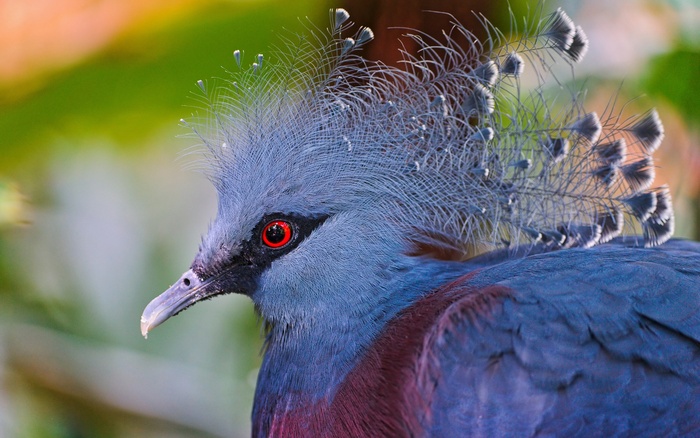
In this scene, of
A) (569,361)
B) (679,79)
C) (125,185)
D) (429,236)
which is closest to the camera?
(569,361)

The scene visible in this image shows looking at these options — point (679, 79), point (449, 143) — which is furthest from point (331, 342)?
point (679, 79)

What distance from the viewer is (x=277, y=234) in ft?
7.82

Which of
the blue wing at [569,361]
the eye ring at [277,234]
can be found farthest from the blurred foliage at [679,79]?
the eye ring at [277,234]

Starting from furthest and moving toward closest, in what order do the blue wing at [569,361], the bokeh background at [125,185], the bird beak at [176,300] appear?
the bokeh background at [125,185] < the bird beak at [176,300] < the blue wing at [569,361]

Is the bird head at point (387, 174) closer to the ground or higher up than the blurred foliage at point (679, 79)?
closer to the ground

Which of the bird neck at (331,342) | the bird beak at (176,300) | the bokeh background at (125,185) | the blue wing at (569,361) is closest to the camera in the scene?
the blue wing at (569,361)

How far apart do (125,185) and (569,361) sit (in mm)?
2518

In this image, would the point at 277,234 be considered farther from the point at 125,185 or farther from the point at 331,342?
the point at 125,185

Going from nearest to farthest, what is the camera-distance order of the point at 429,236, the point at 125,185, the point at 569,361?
the point at 569,361
the point at 429,236
the point at 125,185

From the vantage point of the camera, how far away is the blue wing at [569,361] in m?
1.92

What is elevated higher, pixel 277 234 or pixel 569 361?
pixel 277 234

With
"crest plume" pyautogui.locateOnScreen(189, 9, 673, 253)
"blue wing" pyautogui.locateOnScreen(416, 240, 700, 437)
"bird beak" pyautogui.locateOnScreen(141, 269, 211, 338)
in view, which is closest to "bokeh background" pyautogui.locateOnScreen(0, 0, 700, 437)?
"crest plume" pyautogui.locateOnScreen(189, 9, 673, 253)

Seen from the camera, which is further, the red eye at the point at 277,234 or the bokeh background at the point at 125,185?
the bokeh background at the point at 125,185

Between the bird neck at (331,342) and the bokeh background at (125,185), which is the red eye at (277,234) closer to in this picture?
the bird neck at (331,342)
